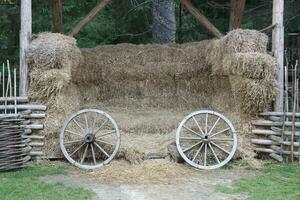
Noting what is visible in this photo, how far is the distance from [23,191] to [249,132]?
150 inches

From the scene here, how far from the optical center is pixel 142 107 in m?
10.9

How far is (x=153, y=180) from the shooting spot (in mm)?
7141

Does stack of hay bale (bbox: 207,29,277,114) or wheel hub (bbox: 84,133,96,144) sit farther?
stack of hay bale (bbox: 207,29,277,114)

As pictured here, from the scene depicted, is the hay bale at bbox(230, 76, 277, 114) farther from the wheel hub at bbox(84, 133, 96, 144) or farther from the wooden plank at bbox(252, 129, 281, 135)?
the wheel hub at bbox(84, 133, 96, 144)

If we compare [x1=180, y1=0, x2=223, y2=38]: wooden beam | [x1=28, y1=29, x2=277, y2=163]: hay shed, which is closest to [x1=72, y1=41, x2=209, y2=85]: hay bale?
[x1=28, y1=29, x2=277, y2=163]: hay shed

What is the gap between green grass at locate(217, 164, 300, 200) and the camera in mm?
6465

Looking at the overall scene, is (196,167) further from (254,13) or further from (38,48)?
(254,13)

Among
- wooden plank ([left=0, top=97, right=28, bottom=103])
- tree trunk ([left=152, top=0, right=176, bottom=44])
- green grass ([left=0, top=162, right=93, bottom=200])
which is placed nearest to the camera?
green grass ([left=0, top=162, right=93, bottom=200])

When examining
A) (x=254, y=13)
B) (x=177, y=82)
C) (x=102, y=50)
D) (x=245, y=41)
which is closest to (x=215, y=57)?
(x=245, y=41)

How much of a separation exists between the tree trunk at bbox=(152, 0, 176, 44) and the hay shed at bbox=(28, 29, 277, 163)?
6.19 ft

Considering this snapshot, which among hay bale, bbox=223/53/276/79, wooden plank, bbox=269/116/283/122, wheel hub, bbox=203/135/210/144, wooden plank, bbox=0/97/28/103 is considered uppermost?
hay bale, bbox=223/53/276/79

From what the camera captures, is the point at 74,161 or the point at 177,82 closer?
the point at 74,161

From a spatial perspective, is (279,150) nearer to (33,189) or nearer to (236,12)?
(236,12)

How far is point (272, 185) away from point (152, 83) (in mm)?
4561
